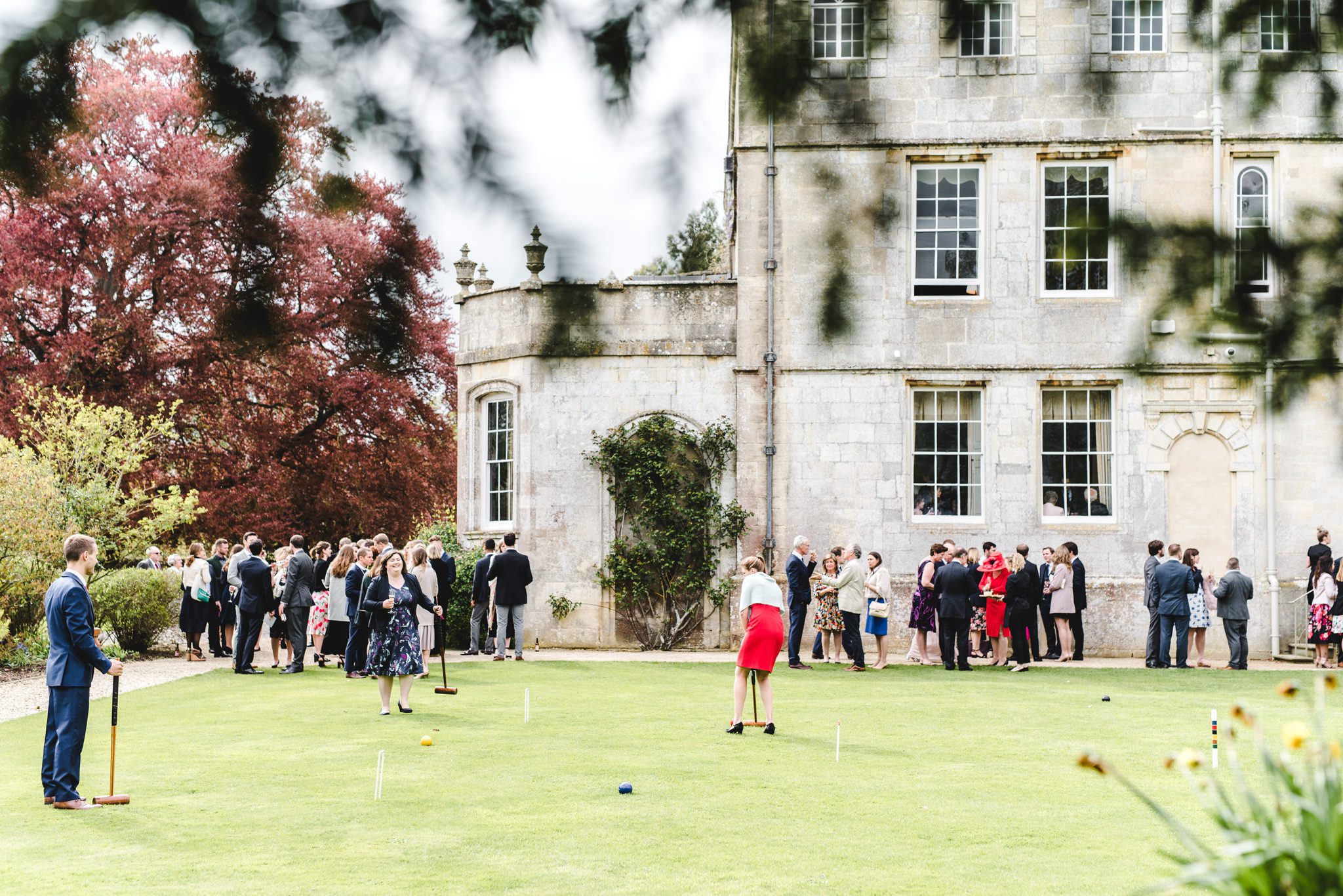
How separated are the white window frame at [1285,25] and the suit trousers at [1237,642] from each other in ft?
56.9

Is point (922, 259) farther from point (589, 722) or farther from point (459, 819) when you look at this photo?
point (459, 819)

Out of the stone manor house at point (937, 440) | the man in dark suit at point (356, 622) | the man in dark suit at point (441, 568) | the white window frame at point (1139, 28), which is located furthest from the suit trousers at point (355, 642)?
the white window frame at point (1139, 28)

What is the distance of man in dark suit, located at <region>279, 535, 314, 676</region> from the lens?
18.6 metres

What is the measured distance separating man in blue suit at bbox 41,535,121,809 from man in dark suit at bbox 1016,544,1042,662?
13303 millimetres

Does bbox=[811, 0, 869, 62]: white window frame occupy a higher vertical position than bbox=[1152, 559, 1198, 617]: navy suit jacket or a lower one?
higher

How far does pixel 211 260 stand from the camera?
119 inches

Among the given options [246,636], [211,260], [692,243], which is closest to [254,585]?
[246,636]

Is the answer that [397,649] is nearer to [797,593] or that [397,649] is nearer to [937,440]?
[797,593]

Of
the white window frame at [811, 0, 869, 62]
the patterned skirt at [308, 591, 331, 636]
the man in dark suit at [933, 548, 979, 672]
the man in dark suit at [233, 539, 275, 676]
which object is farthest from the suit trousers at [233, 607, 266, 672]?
the white window frame at [811, 0, 869, 62]

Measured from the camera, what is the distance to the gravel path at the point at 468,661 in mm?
16516

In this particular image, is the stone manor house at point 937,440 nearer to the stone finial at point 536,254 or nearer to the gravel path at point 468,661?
the gravel path at point 468,661

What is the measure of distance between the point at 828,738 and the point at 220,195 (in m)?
9.74

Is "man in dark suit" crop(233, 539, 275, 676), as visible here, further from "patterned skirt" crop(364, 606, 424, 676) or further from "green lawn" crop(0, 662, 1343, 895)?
"patterned skirt" crop(364, 606, 424, 676)

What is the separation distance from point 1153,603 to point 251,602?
12096 mm
